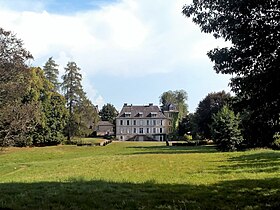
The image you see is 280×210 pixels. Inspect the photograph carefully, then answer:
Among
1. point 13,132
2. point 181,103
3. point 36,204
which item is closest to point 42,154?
point 13,132

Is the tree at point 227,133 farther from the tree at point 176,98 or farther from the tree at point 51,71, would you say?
the tree at point 176,98

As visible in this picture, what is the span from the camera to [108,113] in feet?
459

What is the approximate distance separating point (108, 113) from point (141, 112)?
2646 centimetres

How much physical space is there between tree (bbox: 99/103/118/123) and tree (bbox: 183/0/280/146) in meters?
128

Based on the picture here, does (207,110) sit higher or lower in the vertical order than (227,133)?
higher

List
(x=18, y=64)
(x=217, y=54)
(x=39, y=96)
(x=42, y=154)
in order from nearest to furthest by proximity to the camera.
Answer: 1. (x=217, y=54)
2. (x=18, y=64)
3. (x=42, y=154)
4. (x=39, y=96)

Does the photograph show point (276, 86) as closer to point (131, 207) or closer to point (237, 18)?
point (237, 18)

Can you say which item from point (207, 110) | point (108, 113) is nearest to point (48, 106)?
point (207, 110)

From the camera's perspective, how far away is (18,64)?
107 feet

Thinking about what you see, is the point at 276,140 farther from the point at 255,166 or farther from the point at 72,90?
the point at 72,90

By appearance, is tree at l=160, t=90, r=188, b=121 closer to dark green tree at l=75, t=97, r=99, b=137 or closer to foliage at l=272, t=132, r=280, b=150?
dark green tree at l=75, t=97, r=99, b=137

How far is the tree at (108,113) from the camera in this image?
139m

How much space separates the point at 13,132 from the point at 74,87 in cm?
4179

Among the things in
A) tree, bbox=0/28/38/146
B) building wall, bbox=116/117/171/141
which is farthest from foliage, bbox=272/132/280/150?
building wall, bbox=116/117/171/141
